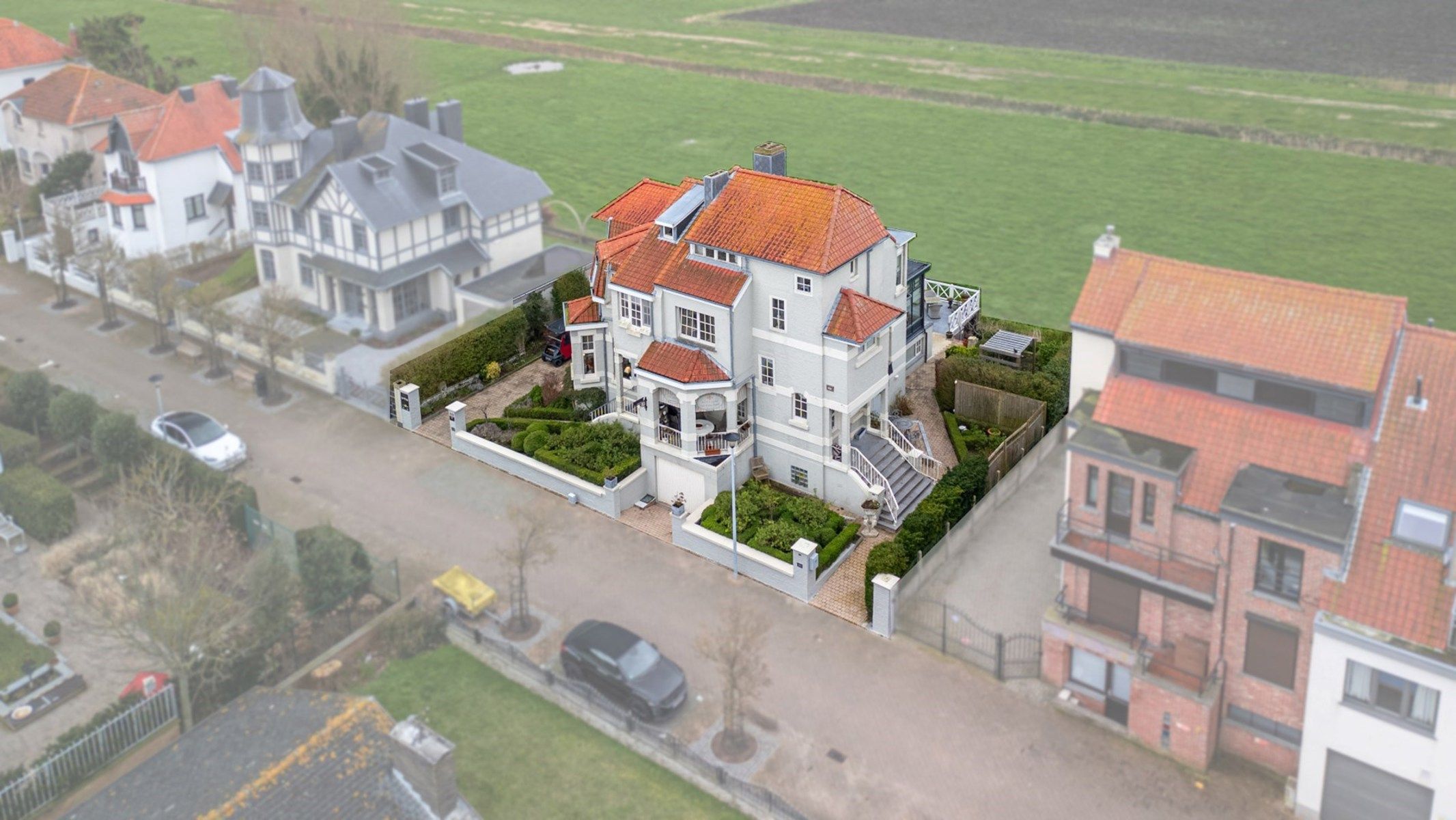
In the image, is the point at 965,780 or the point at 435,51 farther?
the point at 435,51

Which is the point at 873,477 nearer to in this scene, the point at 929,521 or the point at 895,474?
the point at 895,474

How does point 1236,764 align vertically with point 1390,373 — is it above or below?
below

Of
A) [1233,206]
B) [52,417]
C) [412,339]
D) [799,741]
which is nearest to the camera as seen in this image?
[799,741]

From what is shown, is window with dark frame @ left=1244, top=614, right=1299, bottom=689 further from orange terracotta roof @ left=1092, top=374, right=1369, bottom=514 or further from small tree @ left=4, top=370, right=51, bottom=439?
small tree @ left=4, top=370, right=51, bottom=439

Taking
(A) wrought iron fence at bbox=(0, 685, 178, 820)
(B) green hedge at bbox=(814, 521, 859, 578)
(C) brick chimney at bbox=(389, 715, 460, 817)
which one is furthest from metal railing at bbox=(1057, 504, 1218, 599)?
(A) wrought iron fence at bbox=(0, 685, 178, 820)

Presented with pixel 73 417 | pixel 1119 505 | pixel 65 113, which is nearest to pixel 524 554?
pixel 1119 505

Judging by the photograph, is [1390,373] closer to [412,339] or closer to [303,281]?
[412,339]

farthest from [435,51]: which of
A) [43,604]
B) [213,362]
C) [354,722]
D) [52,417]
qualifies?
[354,722]
